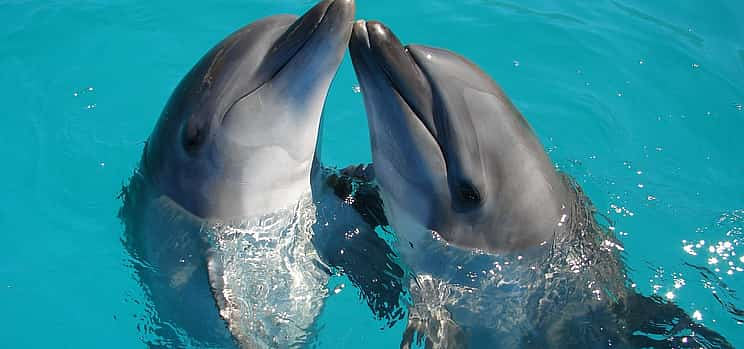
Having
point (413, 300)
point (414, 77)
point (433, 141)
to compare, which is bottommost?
point (413, 300)

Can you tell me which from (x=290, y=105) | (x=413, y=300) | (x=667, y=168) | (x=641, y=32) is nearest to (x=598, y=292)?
(x=413, y=300)

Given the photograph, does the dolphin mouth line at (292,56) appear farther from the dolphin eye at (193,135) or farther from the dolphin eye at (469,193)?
the dolphin eye at (469,193)

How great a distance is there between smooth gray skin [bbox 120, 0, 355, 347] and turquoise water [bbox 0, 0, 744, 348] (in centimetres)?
79

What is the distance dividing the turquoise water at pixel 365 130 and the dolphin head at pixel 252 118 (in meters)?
1.27

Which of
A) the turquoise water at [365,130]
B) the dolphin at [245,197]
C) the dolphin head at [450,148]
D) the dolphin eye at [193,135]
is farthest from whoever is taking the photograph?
the turquoise water at [365,130]

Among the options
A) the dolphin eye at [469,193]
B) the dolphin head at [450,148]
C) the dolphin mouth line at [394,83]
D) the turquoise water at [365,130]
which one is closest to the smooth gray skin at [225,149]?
the dolphin mouth line at [394,83]

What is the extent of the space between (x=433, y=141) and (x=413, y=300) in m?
1.28

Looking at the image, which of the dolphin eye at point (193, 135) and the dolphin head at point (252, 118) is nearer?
the dolphin head at point (252, 118)

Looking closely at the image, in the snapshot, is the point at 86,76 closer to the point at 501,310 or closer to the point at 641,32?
the point at 501,310

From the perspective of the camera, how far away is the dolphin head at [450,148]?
4.37 m

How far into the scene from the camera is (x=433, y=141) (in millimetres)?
4414

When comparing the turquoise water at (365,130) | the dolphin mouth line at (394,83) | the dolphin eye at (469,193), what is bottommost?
the turquoise water at (365,130)

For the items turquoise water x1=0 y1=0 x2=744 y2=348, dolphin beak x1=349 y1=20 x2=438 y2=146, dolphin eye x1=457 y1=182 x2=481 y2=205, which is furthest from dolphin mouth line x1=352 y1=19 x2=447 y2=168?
turquoise water x1=0 y1=0 x2=744 y2=348

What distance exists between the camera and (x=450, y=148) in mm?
4391
